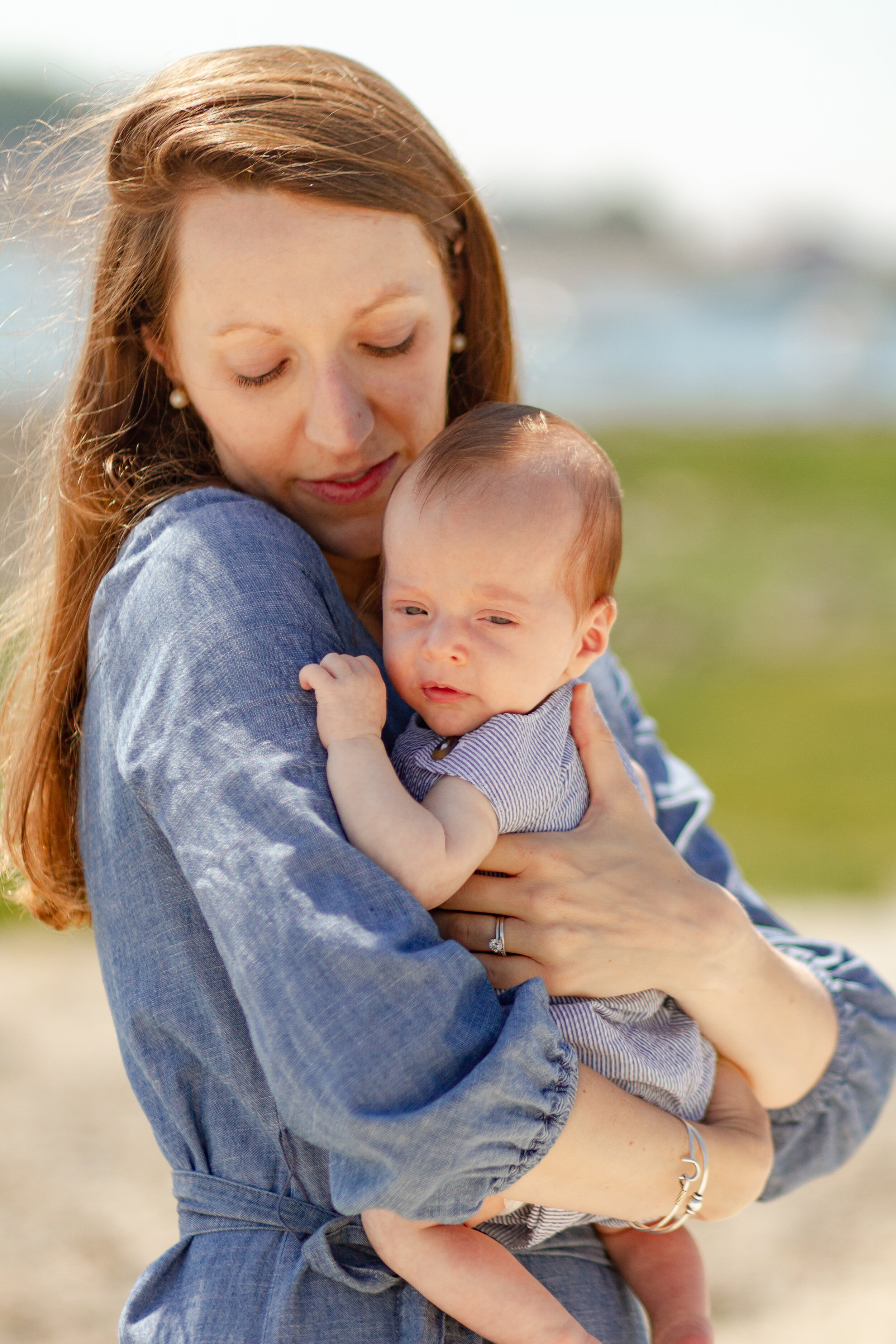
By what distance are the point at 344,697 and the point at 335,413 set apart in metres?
0.50

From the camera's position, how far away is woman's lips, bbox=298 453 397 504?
1.82 metres

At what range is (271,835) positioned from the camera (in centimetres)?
124

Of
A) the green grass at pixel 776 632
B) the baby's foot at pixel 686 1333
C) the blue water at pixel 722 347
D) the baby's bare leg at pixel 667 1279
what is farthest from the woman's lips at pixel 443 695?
the blue water at pixel 722 347

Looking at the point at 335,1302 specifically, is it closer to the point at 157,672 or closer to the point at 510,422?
the point at 157,672

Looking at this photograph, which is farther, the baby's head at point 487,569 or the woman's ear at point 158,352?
the woman's ear at point 158,352

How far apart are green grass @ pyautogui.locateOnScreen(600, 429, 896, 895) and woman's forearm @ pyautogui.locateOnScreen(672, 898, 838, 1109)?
415 cm

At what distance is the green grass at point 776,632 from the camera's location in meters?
7.44

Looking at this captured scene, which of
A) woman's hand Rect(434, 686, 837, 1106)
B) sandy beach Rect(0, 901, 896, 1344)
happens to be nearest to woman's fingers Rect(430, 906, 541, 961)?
woman's hand Rect(434, 686, 837, 1106)

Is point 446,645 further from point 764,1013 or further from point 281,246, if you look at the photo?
point 764,1013

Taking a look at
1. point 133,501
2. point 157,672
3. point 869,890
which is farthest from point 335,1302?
point 869,890

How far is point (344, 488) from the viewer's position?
1.82 metres

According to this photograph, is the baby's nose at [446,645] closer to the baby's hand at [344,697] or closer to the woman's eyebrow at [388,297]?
the baby's hand at [344,697]

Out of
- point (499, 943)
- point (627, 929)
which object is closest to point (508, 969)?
point (499, 943)

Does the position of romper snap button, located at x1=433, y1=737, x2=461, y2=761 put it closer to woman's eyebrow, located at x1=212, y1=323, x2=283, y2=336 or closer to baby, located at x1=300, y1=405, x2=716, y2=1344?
baby, located at x1=300, y1=405, x2=716, y2=1344
